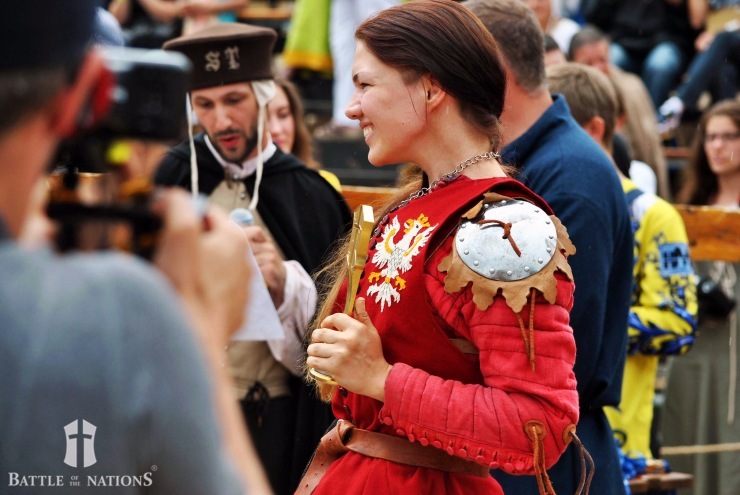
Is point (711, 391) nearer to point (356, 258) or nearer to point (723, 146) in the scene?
point (723, 146)

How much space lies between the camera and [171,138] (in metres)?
1.19

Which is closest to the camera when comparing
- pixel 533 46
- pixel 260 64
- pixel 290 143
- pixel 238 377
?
pixel 533 46

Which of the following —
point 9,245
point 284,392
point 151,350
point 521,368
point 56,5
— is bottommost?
point 284,392

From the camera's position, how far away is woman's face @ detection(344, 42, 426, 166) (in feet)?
Answer: 8.38

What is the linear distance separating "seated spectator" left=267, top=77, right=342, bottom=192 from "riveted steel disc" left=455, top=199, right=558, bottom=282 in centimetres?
259

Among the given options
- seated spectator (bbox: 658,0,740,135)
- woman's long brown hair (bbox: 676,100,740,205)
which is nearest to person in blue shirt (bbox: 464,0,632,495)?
woman's long brown hair (bbox: 676,100,740,205)

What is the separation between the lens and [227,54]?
4.07 meters

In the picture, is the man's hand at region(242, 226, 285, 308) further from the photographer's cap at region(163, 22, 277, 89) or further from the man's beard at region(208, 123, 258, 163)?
the photographer's cap at region(163, 22, 277, 89)

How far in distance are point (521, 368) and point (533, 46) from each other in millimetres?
1394

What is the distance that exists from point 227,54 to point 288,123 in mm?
953

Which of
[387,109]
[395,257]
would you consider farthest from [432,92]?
[395,257]

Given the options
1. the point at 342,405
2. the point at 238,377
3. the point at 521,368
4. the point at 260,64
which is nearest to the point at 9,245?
the point at 521,368

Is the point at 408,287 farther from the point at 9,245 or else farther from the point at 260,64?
the point at 260,64

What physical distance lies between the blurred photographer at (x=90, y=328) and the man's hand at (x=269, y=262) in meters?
2.42
